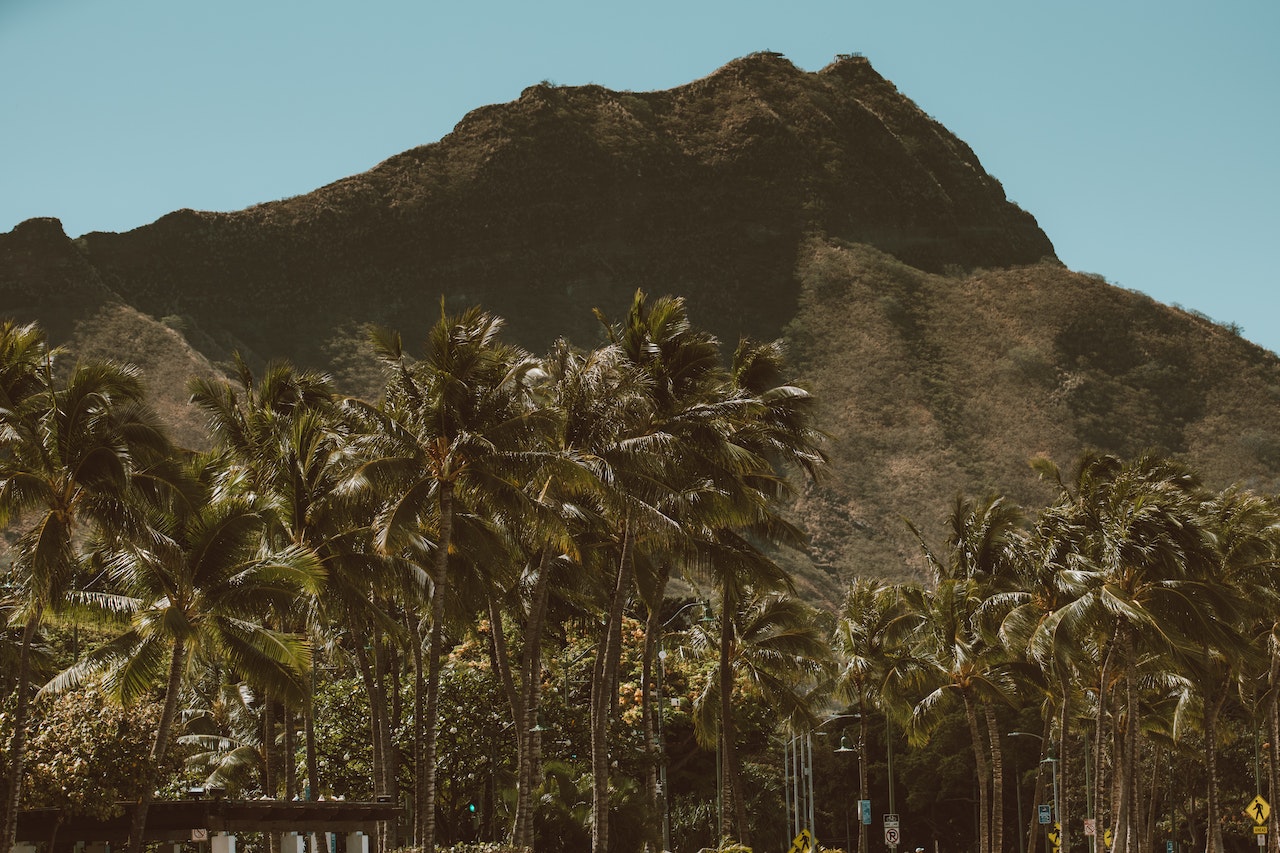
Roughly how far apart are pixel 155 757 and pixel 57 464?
18.8ft

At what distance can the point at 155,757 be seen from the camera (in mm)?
28922

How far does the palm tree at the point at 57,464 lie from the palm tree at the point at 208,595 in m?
0.92

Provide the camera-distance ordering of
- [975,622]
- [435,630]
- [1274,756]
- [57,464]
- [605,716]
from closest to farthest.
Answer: [57,464] → [435,630] → [605,716] → [975,622] → [1274,756]

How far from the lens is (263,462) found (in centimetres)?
3488

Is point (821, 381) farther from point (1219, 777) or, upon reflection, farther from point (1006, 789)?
point (1219, 777)

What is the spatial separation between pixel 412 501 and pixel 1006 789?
241ft

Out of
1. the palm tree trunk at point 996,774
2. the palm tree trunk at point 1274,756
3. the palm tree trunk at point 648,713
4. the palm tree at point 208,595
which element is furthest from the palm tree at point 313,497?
the palm tree trunk at point 1274,756

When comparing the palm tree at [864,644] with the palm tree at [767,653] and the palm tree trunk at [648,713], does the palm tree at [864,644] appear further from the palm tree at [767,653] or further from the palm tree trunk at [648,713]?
the palm tree trunk at [648,713]

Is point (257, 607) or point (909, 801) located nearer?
point (257, 607)

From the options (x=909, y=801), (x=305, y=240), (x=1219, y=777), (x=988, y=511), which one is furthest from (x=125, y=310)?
(x=988, y=511)

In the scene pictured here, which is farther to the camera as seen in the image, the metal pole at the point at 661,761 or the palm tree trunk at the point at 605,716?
the metal pole at the point at 661,761

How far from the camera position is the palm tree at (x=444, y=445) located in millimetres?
30125

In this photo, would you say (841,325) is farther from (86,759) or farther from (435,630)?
(86,759)

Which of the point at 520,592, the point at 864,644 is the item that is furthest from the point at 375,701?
the point at 864,644
